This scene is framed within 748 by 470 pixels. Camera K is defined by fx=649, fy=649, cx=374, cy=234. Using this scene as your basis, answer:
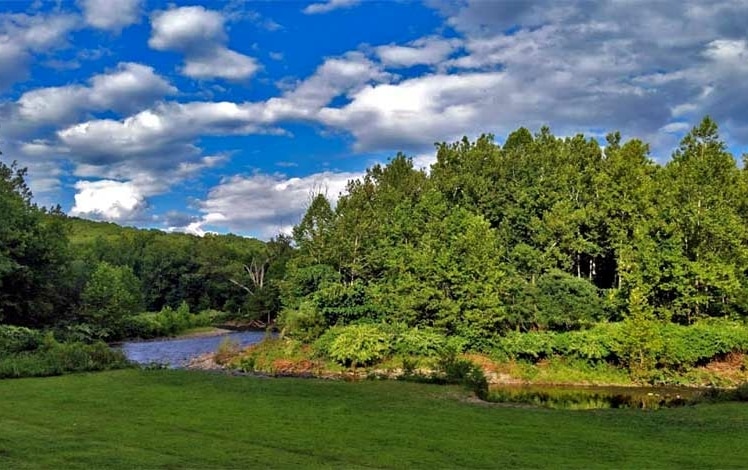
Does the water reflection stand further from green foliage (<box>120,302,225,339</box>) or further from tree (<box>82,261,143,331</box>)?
green foliage (<box>120,302,225,339</box>)

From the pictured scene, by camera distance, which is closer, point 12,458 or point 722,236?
point 12,458

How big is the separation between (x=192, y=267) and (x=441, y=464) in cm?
10148

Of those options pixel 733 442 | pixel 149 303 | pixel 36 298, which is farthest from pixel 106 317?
pixel 733 442

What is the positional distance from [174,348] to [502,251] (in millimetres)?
32893

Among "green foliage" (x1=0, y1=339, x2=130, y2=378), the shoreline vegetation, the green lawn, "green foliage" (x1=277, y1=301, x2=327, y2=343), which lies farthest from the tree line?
the green lawn

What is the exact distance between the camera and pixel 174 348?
2440 inches

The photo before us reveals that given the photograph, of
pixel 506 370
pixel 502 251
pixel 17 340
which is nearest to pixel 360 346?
pixel 506 370

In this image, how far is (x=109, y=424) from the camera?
57.3ft

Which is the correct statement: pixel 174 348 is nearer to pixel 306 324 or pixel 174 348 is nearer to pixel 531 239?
pixel 306 324

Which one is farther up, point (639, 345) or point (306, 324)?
point (306, 324)

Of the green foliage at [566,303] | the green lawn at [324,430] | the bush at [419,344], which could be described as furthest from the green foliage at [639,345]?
the green lawn at [324,430]

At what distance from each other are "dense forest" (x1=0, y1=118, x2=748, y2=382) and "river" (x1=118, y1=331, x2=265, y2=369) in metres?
3.93

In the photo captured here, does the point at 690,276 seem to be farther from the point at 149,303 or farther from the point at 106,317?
the point at 149,303

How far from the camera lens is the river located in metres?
51.1
